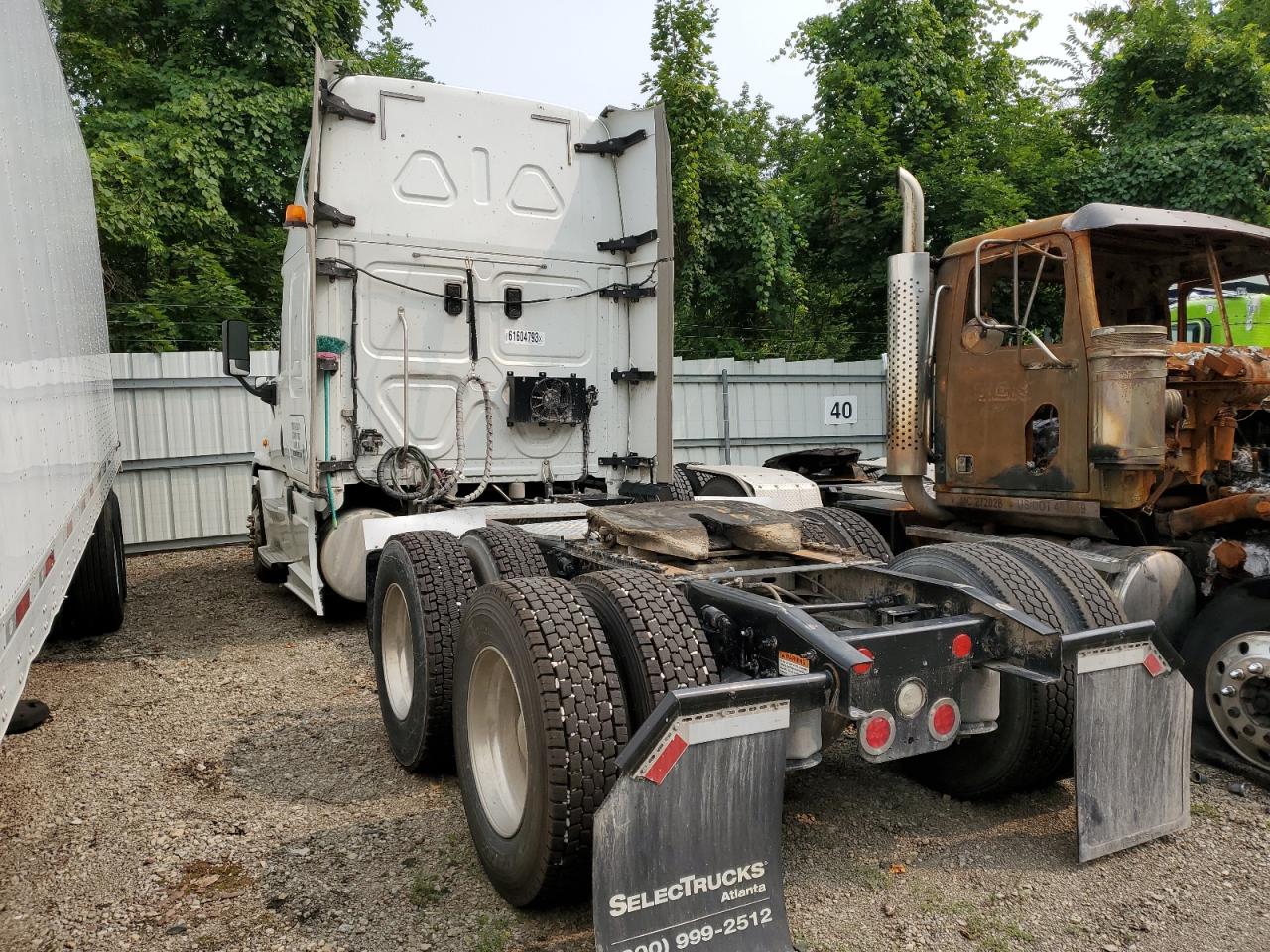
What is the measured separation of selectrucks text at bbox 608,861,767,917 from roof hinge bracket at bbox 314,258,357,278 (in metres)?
4.71

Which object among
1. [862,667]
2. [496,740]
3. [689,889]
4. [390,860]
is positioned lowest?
[390,860]

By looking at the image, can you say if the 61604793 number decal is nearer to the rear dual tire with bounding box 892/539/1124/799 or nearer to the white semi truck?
the white semi truck

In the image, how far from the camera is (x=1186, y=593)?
4.50 m

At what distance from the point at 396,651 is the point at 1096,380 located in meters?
3.57

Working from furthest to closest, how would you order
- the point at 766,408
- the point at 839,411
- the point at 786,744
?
1. the point at 839,411
2. the point at 766,408
3. the point at 786,744

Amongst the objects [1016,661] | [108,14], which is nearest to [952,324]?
[1016,661]

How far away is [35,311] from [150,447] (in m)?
8.18

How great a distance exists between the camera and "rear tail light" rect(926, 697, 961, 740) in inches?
112

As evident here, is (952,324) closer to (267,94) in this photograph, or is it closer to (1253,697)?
(1253,697)

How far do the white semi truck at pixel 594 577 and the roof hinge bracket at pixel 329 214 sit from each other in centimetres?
3

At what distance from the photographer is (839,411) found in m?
13.5

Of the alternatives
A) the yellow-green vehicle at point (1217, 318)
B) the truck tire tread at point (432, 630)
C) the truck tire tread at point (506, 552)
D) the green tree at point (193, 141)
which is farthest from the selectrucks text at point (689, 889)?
the green tree at point (193, 141)

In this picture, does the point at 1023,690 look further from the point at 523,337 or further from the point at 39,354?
the point at 523,337

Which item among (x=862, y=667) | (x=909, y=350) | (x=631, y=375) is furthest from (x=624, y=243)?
(x=862, y=667)
